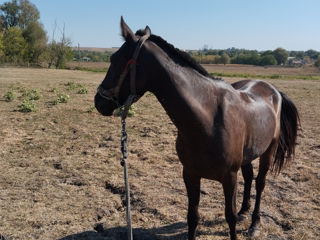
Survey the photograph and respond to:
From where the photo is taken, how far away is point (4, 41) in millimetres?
48406

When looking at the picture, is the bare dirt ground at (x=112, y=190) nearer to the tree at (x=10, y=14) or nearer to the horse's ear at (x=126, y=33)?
the horse's ear at (x=126, y=33)

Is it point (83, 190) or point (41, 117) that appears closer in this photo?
point (83, 190)

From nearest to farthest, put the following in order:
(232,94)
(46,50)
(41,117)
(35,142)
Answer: (232,94), (35,142), (41,117), (46,50)

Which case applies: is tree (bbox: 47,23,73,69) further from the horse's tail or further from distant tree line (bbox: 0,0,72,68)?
the horse's tail

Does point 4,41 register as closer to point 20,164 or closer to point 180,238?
point 20,164

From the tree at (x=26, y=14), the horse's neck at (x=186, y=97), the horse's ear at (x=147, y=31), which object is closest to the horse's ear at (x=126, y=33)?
the horse's ear at (x=147, y=31)

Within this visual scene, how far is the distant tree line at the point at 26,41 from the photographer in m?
48.9

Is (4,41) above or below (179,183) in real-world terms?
above

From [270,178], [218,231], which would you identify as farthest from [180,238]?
[270,178]

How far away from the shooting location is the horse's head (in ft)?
7.39

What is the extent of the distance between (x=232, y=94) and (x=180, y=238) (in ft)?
6.07

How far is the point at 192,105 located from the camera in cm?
243

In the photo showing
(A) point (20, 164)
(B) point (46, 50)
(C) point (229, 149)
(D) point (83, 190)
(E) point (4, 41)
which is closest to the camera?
(C) point (229, 149)

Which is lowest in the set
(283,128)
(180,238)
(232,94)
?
(180,238)
